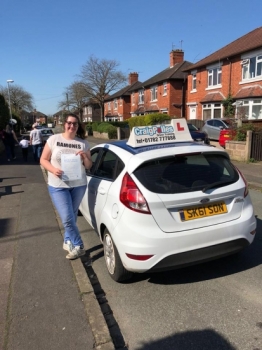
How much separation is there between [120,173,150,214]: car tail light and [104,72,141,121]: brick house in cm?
4835

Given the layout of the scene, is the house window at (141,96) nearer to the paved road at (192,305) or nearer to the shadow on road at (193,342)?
the paved road at (192,305)

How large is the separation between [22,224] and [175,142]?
10.4ft

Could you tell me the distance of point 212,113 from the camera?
27.3 metres

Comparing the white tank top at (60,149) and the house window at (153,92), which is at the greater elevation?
the house window at (153,92)

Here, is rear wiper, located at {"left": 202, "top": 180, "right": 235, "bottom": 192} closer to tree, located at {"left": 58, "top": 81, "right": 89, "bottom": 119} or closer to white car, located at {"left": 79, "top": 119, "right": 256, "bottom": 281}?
white car, located at {"left": 79, "top": 119, "right": 256, "bottom": 281}

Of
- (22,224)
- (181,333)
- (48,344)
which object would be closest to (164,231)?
(181,333)

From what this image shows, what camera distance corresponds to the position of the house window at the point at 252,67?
22.2 metres

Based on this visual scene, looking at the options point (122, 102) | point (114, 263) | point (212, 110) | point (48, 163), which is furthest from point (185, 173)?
point (122, 102)

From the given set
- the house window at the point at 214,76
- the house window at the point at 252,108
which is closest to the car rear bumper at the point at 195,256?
the house window at the point at 252,108

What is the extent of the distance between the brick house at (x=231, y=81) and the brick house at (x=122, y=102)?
21.4 m

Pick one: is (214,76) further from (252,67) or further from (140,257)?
(140,257)

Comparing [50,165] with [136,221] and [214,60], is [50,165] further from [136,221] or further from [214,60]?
[214,60]

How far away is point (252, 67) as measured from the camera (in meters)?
22.9

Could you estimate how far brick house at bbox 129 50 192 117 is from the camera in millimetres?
34781
